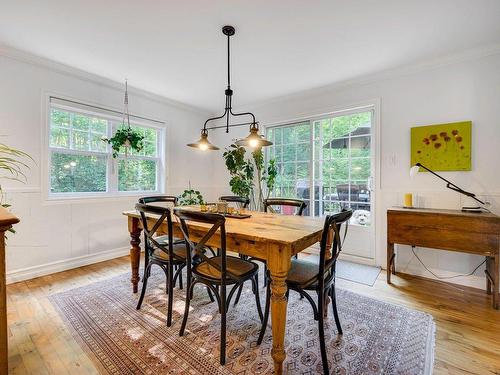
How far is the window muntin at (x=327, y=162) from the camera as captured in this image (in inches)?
136

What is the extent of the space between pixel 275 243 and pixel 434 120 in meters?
2.62

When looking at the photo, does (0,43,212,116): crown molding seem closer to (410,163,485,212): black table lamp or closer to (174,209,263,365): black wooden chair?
(174,209,263,365): black wooden chair

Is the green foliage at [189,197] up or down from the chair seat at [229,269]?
up

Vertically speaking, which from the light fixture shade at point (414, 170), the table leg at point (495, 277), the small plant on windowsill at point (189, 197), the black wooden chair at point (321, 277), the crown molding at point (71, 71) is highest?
the crown molding at point (71, 71)

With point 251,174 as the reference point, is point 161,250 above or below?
below

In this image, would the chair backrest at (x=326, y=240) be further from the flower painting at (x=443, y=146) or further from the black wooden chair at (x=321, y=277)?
the flower painting at (x=443, y=146)

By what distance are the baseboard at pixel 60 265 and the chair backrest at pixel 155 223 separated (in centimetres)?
160

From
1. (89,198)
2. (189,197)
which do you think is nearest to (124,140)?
(89,198)

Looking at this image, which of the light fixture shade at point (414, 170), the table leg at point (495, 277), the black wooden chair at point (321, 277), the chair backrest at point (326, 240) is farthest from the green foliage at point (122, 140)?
the table leg at point (495, 277)

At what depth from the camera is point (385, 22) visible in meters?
2.11

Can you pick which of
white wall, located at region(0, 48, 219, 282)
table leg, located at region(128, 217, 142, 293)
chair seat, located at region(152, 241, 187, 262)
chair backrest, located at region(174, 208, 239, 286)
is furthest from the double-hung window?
chair backrest, located at region(174, 208, 239, 286)

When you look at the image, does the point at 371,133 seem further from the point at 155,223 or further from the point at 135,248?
the point at 135,248

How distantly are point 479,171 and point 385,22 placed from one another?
1807 mm

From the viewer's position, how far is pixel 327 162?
3.76m
